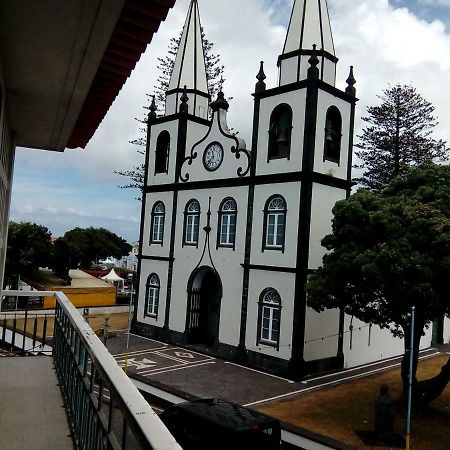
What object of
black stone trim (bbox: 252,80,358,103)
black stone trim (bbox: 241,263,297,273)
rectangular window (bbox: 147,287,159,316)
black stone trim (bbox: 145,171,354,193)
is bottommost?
rectangular window (bbox: 147,287,159,316)

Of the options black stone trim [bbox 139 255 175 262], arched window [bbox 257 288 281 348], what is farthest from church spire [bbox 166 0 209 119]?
arched window [bbox 257 288 281 348]

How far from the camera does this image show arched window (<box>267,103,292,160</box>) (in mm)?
16172

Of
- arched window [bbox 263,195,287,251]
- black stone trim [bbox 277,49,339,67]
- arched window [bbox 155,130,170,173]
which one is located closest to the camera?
arched window [bbox 263,195,287,251]

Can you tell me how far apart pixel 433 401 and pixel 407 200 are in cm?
549

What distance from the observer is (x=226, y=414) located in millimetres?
8062

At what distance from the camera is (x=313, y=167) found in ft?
50.1

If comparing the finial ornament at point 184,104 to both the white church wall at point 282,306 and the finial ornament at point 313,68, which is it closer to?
the finial ornament at point 313,68

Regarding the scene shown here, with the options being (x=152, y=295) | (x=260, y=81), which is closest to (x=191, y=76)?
(x=260, y=81)

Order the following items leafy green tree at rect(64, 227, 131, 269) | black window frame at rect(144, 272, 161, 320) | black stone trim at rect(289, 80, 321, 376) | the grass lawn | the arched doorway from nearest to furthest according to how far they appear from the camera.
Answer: the grass lawn → black stone trim at rect(289, 80, 321, 376) → the arched doorway → black window frame at rect(144, 272, 161, 320) → leafy green tree at rect(64, 227, 131, 269)

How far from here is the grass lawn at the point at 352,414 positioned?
10.3 meters

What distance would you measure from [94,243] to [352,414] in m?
46.9

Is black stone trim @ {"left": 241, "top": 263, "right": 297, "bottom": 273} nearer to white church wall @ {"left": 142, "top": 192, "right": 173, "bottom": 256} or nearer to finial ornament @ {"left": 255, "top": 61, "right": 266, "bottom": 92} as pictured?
white church wall @ {"left": 142, "top": 192, "right": 173, "bottom": 256}

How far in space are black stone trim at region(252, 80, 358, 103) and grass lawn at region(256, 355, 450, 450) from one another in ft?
30.9

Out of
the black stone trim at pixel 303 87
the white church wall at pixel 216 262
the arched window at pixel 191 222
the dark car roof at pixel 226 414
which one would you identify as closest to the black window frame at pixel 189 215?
the arched window at pixel 191 222
